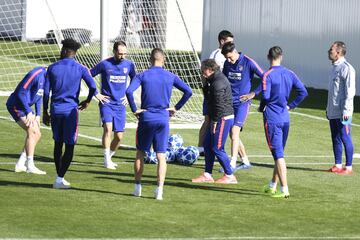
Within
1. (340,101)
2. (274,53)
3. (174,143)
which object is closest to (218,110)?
(274,53)

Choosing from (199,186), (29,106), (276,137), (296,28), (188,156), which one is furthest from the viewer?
(296,28)

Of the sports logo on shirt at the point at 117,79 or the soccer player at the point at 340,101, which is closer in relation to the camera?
the soccer player at the point at 340,101

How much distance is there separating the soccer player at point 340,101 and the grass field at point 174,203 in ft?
1.16

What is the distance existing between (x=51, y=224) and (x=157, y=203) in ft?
6.67

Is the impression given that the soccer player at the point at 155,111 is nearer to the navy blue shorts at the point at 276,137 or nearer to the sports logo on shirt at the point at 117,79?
the navy blue shorts at the point at 276,137

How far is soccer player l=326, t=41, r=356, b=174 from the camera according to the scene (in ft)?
57.9

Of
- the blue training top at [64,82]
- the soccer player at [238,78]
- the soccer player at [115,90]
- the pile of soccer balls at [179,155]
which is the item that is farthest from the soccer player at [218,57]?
the blue training top at [64,82]

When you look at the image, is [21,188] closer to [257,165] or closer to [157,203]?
[157,203]

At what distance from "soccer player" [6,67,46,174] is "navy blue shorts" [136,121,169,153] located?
228cm

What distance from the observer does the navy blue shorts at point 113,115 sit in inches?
707

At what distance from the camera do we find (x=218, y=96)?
616 inches

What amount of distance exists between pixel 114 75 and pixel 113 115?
64 centimetres

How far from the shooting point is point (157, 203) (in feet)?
46.3

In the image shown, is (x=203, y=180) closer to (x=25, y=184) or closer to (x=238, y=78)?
(x=238, y=78)
